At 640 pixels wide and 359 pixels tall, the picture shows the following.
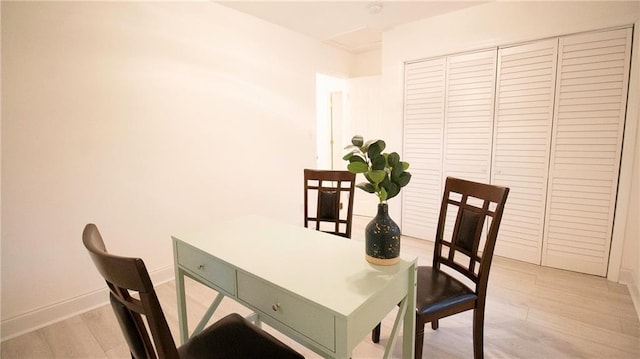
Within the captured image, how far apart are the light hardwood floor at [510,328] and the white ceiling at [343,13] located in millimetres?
2483

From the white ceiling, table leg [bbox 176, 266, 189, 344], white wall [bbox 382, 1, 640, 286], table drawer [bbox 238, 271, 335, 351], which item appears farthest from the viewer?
the white ceiling

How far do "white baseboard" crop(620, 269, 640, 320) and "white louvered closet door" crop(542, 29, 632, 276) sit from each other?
0.42 feet

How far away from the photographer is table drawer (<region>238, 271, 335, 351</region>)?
37.0 inches

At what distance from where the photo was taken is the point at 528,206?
2836 millimetres

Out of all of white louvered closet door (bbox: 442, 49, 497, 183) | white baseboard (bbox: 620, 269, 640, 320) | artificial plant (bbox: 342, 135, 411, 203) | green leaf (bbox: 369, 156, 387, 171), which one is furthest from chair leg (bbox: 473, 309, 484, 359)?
white louvered closet door (bbox: 442, 49, 497, 183)

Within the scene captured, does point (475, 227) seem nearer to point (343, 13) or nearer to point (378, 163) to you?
point (378, 163)

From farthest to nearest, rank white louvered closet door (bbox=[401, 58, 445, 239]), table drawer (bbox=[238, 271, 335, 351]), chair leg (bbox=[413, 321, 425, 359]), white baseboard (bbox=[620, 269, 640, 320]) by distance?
1. white louvered closet door (bbox=[401, 58, 445, 239])
2. white baseboard (bbox=[620, 269, 640, 320])
3. chair leg (bbox=[413, 321, 425, 359])
4. table drawer (bbox=[238, 271, 335, 351])

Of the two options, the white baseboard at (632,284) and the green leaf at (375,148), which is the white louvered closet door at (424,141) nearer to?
the white baseboard at (632,284)

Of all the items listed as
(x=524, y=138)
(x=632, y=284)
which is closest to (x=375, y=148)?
(x=524, y=138)

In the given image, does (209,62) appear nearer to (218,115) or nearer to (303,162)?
(218,115)

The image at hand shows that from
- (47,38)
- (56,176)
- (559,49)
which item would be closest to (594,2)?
(559,49)

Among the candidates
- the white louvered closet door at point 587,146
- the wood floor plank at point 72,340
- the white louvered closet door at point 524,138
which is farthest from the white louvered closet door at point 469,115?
the wood floor plank at point 72,340

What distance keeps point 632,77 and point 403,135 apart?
1.86m

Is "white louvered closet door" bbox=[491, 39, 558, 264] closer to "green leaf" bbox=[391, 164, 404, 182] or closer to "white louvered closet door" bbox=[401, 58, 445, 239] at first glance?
"white louvered closet door" bbox=[401, 58, 445, 239]
